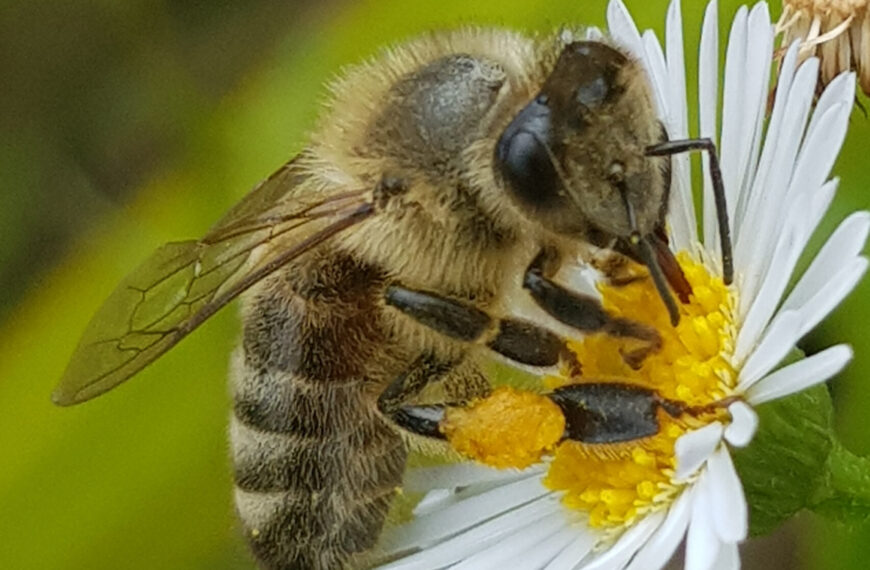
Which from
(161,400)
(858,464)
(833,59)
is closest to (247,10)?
(161,400)

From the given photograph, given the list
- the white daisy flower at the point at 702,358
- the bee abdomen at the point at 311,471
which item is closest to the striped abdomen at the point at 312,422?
the bee abdomen at the point at 311,471

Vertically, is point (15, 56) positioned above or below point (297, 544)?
above

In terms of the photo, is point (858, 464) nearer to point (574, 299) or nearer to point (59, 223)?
point (574, 299)

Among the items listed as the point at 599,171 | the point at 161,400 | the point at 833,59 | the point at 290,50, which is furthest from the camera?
the point at 290,50

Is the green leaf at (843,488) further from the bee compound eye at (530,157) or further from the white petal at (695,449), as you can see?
the bee compound eye at (530,157)

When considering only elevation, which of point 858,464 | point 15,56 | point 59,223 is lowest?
point 858,464

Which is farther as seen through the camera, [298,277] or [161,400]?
[161,400]

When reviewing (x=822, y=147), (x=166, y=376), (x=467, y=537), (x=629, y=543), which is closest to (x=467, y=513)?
(x=467, y=537)
